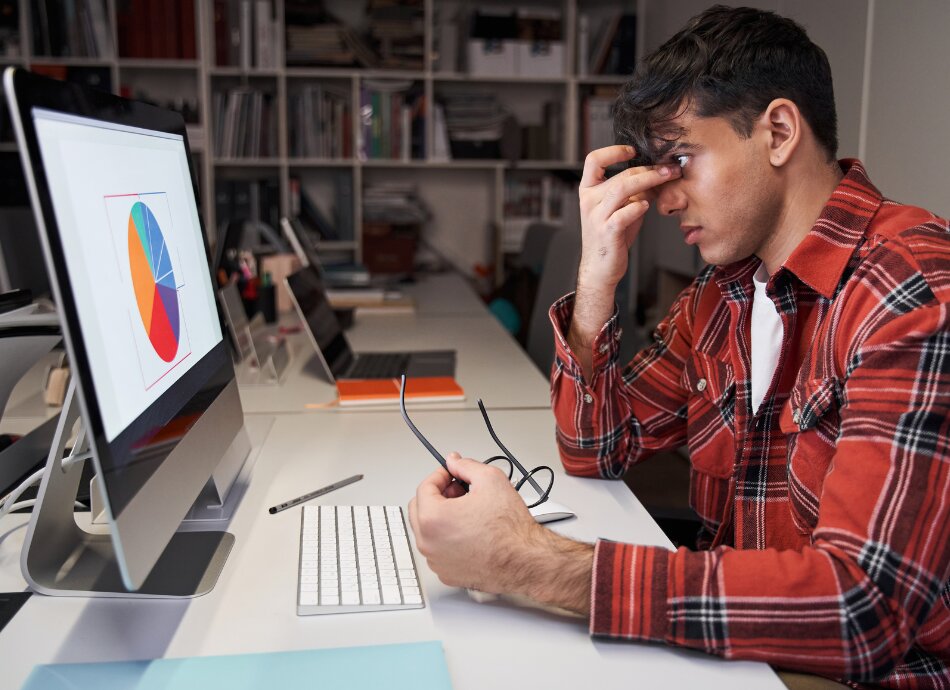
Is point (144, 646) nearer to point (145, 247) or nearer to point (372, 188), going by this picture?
point (145, 247)

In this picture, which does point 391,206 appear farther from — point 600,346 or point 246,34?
point 600,346

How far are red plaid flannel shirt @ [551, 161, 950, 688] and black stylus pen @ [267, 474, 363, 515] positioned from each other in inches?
18.3

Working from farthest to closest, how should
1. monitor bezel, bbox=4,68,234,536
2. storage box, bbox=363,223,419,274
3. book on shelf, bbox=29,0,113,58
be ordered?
storage box, bbox=363,223,419,274
book on shelf, bbox=29,0,113,58
monitor bezel, bbox=4,68,234,536

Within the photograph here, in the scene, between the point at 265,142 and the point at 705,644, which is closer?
the point at 705,644

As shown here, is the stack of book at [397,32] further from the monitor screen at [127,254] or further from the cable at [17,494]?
the cable at [17,494]

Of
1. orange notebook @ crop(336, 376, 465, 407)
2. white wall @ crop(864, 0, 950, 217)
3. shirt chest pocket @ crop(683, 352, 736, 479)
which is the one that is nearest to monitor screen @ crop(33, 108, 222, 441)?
orange notebook @ crop(336, 376, 465, 407)

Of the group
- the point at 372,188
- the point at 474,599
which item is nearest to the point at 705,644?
the point at 474,599

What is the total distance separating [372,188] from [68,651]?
150 inches

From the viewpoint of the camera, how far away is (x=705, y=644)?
2.58 feet

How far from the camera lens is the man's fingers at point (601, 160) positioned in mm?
1239

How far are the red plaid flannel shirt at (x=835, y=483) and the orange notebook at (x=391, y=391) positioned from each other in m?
0.61

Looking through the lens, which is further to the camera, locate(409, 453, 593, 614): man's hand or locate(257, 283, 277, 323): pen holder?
locate(257, 283, 277, 323): pen holder

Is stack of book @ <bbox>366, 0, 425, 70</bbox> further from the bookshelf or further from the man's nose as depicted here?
the man's nose

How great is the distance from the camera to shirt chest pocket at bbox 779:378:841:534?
0.97 m
